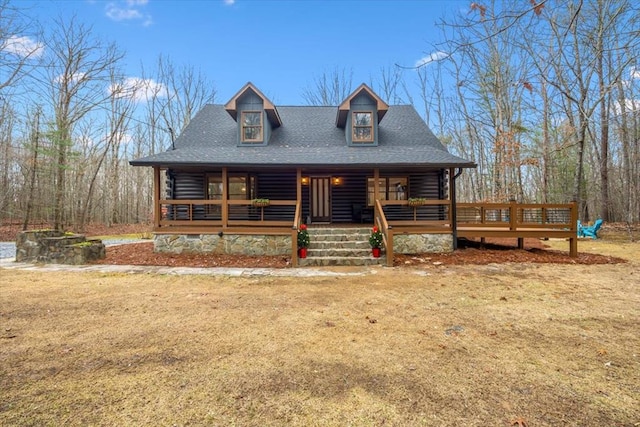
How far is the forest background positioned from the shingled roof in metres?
2.15

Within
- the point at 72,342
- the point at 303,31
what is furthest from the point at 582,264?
the point at 303,31

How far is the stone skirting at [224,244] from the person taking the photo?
9.19 meters

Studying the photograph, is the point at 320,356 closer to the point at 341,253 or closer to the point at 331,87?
the point at 341,253

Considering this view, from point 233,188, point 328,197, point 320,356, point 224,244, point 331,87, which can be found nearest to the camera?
point 320,356

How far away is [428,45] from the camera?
3.24m

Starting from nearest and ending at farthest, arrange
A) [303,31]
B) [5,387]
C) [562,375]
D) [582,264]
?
[5,387] → [562,375] → [582,264] → [303,31]

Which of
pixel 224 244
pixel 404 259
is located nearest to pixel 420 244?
pixel 404 259

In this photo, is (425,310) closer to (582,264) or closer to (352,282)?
(352,282)

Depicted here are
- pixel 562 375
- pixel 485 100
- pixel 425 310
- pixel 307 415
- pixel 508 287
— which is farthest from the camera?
pixel 485 100

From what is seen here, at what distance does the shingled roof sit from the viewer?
31.1ft

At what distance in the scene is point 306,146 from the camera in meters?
11.9

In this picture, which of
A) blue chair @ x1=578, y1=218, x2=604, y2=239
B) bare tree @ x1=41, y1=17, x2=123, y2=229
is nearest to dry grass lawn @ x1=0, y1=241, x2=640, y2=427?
blue chair @ x1=578, y1=218, x2=604, y2=239

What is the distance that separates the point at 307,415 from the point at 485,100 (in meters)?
21.2

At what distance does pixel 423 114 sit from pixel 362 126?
52.5 feet
